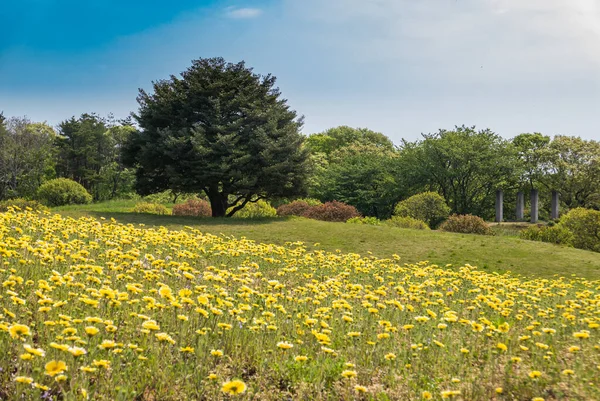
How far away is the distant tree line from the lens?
823 inches

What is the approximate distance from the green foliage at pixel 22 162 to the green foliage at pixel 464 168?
111 ft

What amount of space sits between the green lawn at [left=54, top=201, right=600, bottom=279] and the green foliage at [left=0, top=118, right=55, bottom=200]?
29.2 metres

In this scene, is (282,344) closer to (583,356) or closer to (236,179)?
(583,356)

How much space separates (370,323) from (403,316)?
68 centimetres

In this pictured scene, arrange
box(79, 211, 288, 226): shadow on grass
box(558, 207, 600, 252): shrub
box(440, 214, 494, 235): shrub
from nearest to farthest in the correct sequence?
1. box(79, 211, 288, 226): shadow on grass
2. box(558, 207, 600, 252): shrub
3. box(440, 214, 494, 235): shrub

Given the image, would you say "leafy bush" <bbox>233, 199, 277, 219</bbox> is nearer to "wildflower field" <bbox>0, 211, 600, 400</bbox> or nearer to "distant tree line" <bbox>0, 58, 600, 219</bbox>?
"distant tree line" <bbox>0, 58, 600, 219</bbox>

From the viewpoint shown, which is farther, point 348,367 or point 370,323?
point 370,323

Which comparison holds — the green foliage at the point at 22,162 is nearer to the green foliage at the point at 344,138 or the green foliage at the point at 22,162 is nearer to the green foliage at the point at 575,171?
the green foliage at the point at 344,138

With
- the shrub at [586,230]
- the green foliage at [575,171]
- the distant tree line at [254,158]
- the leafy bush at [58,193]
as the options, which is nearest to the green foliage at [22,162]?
the distant tree line at [254,158]

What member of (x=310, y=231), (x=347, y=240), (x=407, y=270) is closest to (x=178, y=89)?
(x=310, y=231)

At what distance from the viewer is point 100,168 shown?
5162cm

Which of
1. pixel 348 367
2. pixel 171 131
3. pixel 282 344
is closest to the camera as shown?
pixel 282 344

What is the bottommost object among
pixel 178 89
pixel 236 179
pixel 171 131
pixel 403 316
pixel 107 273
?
pixel 403 316

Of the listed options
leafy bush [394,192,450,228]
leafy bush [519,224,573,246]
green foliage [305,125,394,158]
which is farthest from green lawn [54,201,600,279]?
green foliage [305,125,394,158]
